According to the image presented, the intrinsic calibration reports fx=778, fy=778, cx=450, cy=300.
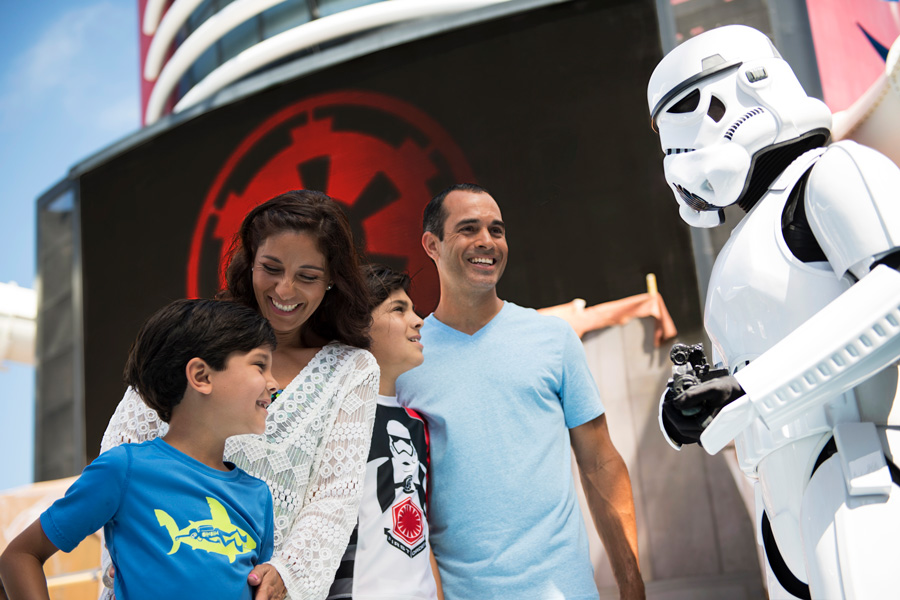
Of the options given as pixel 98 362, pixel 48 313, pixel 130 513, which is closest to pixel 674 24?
pixel 130 513

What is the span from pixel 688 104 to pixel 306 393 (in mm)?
1203

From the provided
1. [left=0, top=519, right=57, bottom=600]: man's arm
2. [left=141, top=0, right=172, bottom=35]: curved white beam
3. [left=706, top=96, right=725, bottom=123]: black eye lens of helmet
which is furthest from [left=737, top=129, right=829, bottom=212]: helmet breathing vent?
[left=141, top=0, right=172, bottom=35]: curved white beam

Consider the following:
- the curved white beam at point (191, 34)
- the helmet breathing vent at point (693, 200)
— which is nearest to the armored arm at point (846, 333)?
the helmet breathing vent at point (693, 200)

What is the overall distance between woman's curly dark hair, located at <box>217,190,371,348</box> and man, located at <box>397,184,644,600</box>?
0.48 m

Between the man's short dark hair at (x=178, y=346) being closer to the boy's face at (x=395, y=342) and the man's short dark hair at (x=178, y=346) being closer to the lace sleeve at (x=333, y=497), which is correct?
the lace sleeve at (x=333, y=497)

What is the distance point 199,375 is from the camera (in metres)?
1.67

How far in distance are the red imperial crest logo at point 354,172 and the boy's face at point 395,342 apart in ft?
6.58

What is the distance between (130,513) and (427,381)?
3.82 feet

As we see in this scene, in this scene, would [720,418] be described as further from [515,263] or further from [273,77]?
[273,77]

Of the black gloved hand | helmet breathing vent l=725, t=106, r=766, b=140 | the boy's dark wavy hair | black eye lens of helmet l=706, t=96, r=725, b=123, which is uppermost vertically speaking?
black eye lens of helmet l=706, t=96, r=725, b=123

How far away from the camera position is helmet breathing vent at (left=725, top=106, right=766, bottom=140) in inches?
73.5

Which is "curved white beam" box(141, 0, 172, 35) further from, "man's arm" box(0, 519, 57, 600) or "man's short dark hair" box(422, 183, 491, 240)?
"man's arm" box(0, 519, 57, 600)

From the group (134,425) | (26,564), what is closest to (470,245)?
(134,425)

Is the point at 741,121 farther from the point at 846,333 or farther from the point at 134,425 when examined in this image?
the point at 134,425
